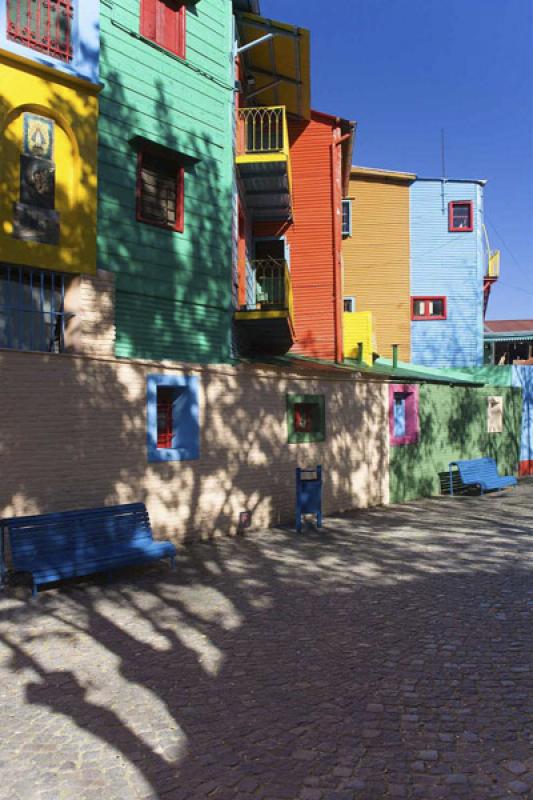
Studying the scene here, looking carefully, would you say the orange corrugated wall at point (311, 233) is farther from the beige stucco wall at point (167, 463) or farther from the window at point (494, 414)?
the window at point (494, 414)

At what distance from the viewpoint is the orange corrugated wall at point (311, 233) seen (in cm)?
1642

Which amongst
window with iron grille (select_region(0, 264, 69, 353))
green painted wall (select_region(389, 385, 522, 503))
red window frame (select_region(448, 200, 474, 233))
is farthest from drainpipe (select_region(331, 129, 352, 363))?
red window frame (select_region(448, 200, 474, 233))

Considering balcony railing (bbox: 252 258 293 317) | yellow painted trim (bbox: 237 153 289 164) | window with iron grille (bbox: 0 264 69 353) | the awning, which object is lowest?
window with iron grille (bbox: 0 264 69 353)

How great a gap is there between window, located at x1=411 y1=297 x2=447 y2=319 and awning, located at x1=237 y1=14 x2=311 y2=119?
12.3 m

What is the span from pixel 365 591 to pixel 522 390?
16.1 meters

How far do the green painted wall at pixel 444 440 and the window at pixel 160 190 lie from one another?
26.3 ft

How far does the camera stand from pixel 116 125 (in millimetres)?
9820

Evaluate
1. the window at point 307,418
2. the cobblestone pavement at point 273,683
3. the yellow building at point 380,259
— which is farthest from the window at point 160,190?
the yellow building at point 380,259

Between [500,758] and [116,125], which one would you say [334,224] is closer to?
[116,125]

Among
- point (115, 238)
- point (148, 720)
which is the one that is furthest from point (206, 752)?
point (115, 238)

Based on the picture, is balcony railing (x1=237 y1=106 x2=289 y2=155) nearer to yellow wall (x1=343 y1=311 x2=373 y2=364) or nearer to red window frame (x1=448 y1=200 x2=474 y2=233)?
yellow wall (x1=343 y1=311 x2=373 y2=364)

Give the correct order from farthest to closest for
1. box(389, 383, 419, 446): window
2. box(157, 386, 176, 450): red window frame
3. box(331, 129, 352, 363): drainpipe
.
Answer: box(331, 129, 352, 363): drainpipe < box(389, 383, 419, 446): window < box(157, 386, 176, 450): red window frame

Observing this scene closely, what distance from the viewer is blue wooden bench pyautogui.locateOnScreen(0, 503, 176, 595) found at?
285 inches

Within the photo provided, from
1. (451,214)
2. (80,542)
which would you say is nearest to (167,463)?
(80,542)
